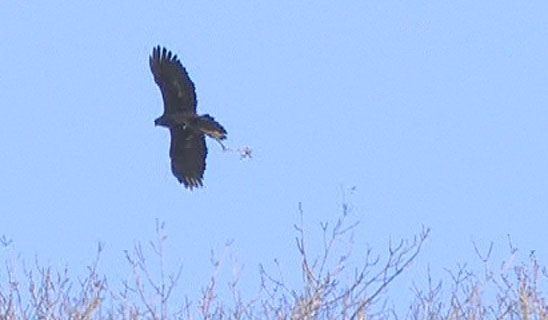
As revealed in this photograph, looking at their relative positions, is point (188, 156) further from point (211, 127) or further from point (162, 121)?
point (211, 127)

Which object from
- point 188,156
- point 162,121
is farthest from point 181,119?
point 188,156

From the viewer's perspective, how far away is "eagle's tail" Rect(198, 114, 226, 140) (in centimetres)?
1366

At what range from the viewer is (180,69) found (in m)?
14.8

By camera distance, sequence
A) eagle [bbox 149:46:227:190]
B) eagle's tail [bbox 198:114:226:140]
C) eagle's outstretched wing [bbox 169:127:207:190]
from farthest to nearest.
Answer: eagle's outstretched wing [bbox 169:127:207:190] < eagle [bbox 149:46:227:190] < eagle's tail [bbox 198:114:226:140]

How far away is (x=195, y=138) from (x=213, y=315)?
1.86 m

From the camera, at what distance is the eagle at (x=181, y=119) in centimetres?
1448

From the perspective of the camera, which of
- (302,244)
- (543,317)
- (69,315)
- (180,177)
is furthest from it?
(180,177)

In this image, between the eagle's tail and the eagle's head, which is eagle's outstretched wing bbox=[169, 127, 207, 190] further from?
the eagle's tail

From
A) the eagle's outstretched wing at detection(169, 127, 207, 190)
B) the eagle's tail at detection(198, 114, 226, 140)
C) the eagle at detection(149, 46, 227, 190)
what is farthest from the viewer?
the eagle's outstretched wing at detection(169, 127, 207, 190)

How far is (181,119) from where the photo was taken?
14.4 meters

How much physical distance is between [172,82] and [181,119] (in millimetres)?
441

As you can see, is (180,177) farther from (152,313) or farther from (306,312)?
(306,312)

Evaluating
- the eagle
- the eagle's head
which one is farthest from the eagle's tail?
the eagle's head

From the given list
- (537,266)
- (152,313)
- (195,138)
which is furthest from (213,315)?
(537,266)
